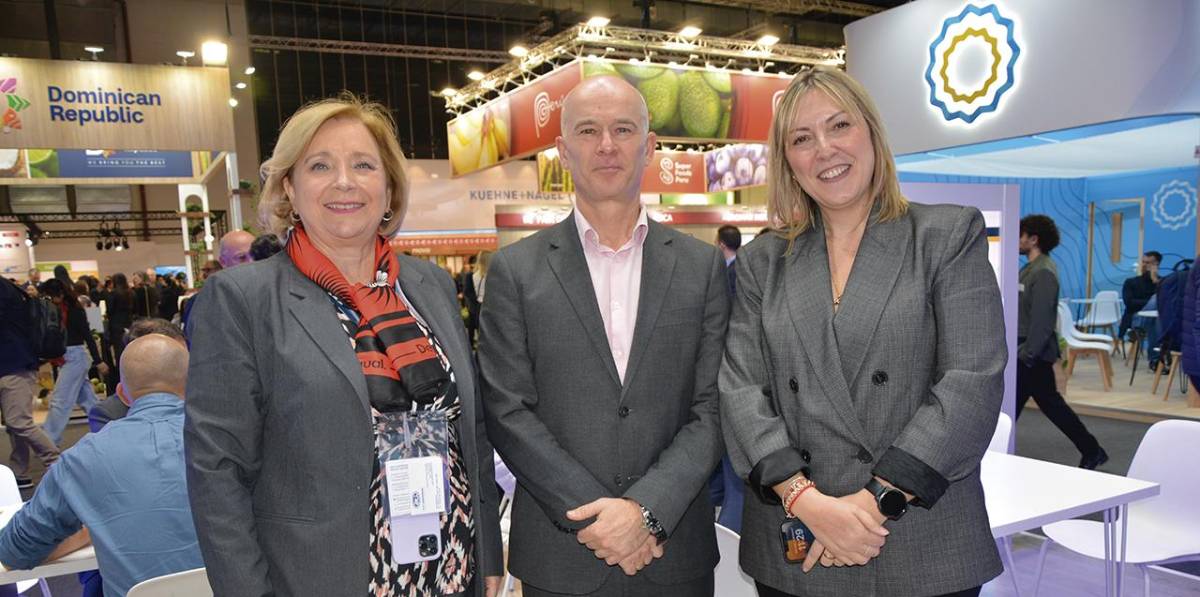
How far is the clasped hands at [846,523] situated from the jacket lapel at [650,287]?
47 cm

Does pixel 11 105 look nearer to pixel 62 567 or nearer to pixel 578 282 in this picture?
pixel 62 567

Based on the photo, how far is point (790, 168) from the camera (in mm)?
1784

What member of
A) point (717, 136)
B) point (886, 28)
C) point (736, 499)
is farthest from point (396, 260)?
point (717, 136)

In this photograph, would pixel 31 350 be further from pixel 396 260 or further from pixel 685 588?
pixel 685 588

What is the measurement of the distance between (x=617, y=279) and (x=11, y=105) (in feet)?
25.7

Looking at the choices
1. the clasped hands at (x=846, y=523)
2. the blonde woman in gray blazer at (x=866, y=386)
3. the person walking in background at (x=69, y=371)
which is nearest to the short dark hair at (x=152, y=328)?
the blonde woman in gray blazer at (x=866, y=386)

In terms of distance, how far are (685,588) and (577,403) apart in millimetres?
501

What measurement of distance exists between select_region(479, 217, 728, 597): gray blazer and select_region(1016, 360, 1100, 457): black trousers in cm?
473

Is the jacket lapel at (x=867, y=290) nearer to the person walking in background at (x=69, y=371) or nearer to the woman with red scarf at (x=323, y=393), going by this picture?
the woman with red scarf at (x=323, y=393)

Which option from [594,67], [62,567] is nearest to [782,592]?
[62,567]

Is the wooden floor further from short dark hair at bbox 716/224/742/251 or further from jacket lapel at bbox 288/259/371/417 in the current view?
jacket lapel at bbox 288/259/371/417

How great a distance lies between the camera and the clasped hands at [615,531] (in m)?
1.62

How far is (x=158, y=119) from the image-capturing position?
751cm

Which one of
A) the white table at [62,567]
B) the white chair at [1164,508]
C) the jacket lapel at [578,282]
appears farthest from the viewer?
the white chair at [1164,508]
